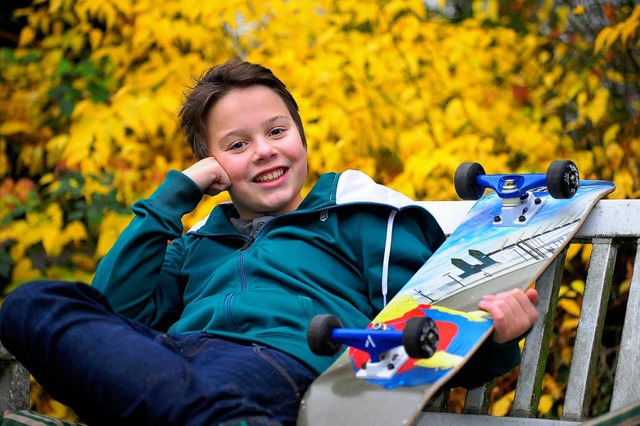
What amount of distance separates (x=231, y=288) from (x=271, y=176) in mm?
314

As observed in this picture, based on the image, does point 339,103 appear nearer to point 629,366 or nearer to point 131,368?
point 629,366

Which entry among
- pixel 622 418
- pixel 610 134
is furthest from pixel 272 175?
pixel 610 134

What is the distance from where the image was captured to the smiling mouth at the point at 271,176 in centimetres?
242

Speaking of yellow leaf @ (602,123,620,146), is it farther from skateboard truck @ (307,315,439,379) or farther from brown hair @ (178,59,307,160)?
skateboard truck @ (307,315,439,379)

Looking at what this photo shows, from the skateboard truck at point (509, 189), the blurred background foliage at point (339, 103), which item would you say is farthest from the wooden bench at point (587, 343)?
the blurred background foliage at point (339, 103)

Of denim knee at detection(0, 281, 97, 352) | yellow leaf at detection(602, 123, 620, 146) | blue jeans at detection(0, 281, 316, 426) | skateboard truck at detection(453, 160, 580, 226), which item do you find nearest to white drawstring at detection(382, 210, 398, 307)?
skateboard truck at detection(453, 160, 580, 226)

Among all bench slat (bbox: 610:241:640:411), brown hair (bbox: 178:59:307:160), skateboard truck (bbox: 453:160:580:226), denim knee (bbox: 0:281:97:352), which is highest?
brown hair (bbox: 178:59:307:160)

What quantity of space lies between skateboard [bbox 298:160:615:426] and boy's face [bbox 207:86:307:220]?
0.41 m

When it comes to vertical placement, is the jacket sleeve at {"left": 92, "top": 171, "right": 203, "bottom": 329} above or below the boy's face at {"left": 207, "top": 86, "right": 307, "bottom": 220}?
below

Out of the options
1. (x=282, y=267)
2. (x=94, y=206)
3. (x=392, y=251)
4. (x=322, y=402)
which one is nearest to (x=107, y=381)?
(x=322, y=402)

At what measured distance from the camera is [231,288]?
228 cm

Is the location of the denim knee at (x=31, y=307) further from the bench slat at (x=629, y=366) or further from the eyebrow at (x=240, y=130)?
the bench slat at (x=629, y=366)

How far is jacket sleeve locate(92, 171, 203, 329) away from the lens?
2.31 m

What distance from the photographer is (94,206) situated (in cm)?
364
